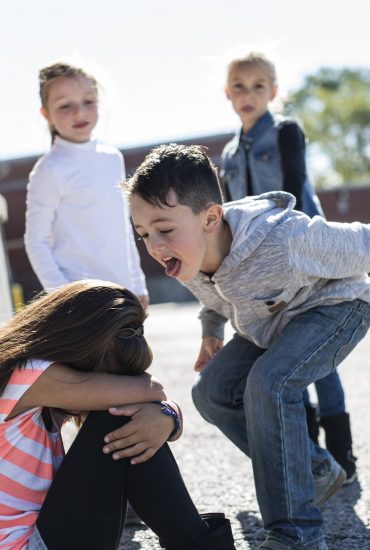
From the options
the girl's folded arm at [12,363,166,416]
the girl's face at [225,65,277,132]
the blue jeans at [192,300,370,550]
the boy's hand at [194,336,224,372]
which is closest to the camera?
the girl's folded arm at [12,363,166,416]

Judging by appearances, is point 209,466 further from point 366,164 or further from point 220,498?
point 366,164

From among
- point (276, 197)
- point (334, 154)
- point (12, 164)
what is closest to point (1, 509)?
point (276, 197)

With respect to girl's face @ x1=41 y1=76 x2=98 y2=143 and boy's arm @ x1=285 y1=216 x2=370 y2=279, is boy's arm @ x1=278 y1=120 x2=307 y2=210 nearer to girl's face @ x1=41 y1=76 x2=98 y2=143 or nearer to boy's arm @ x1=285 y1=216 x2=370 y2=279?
girl's face @ x1=41 y1=76 x2=98 y2=143

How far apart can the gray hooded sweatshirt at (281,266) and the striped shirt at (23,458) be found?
0.81 m

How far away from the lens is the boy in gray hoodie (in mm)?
2707

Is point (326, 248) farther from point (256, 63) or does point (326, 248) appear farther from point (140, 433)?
point (256, 63)

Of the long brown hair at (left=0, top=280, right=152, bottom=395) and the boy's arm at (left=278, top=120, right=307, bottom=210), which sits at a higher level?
the boy's arm at (left=278, top=120, right=307, bottom=210)

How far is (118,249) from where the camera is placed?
12.4ft

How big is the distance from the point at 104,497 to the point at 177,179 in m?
1.06

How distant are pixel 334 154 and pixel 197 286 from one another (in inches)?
1973

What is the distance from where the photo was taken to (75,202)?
12.3 ft

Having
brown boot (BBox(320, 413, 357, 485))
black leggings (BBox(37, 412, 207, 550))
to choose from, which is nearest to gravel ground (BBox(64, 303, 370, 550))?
brown boot (BBox(320, 413, 357, 485))

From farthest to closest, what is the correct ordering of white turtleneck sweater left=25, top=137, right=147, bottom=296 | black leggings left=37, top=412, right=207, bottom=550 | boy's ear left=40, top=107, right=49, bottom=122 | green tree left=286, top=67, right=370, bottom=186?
green tree left=286, top=67, right=370, bottom=186 < boy's ear left=40, top=107, right=49, bottom=122 < white turtleneck sweater left=25, top=137, right=147, bottom=296 < black leggings left=37, top=412, right=207, bottom=550

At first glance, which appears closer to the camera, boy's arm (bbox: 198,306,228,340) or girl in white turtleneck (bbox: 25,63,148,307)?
boy's arm (bbox: 198,306,228,340)
